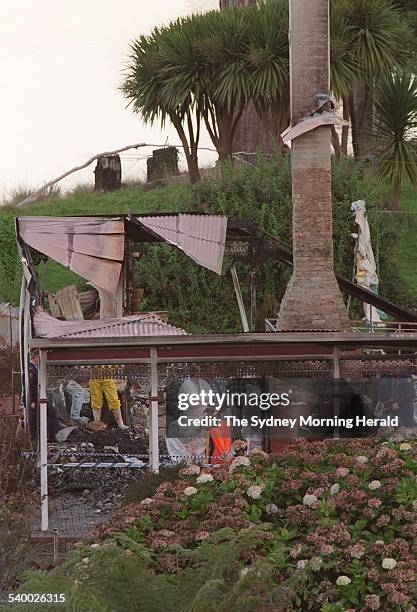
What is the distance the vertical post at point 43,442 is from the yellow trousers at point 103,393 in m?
2.39

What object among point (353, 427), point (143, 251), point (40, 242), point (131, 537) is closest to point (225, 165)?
point (143, 251)

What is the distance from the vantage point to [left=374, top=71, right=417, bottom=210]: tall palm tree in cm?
3002

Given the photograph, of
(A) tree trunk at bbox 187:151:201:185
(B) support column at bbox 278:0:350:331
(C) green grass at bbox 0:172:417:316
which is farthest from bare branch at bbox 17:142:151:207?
(B) support column at bbox 278:0:350:331

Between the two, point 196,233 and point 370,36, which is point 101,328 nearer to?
point 196,233

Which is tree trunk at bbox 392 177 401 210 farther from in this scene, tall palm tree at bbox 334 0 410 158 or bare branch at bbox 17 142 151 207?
bare branch at bbox 17 142 151 207

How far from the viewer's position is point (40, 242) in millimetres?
15945

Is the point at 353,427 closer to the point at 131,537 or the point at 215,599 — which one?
the point at 131,537

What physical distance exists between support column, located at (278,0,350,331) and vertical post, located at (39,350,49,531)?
22.8 feet

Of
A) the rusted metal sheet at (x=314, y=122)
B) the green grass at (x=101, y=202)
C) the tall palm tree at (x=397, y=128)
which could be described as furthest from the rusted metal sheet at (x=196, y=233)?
the green grass at (x=101, y=202)

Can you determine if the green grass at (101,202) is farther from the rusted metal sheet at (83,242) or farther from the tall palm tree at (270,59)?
the rusted metal sheet at (83,242)

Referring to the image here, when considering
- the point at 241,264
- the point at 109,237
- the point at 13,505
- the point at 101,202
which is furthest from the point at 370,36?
the point at 13,505

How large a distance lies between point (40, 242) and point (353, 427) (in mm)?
4340

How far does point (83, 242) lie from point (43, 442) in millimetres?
3005

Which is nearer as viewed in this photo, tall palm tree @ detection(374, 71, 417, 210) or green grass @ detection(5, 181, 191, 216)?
tall palm tree @ detection(374, 71, 417, 210)
